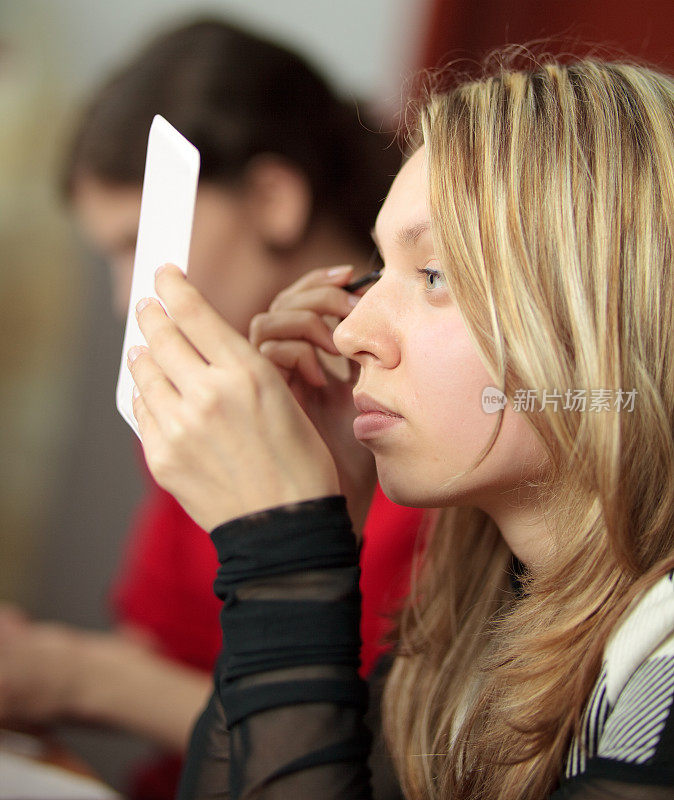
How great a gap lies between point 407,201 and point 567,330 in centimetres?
15

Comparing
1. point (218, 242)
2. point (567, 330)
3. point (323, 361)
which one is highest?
point (218, 242)

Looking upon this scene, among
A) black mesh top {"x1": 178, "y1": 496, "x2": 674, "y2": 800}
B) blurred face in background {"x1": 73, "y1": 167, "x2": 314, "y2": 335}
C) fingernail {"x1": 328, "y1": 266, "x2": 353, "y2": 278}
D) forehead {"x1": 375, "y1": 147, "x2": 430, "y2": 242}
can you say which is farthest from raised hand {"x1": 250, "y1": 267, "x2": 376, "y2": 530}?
blurred face in background {"x1": 73, "y1": 167, "x2": 314, "y2": 335}

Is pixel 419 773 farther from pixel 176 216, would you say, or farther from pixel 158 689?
pixel 158 689

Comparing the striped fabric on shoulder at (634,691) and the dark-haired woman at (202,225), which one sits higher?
the dark-haired woman at (202,225)

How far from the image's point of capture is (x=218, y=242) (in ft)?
3.68

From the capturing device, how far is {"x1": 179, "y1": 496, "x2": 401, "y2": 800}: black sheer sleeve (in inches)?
17.5

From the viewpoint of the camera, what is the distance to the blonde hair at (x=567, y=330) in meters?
0.49

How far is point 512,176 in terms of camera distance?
0.51m

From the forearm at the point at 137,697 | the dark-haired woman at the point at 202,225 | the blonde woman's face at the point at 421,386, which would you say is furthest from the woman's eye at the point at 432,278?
the forearm at the point at 137,697

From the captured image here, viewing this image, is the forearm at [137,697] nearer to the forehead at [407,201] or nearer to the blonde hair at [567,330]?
the blonde hair at [567,330]

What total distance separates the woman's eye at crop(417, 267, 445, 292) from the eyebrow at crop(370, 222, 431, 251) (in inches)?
0.8

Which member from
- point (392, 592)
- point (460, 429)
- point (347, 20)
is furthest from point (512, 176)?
point (347, 20)

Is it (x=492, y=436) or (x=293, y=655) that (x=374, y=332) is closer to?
(x=492, y=436)

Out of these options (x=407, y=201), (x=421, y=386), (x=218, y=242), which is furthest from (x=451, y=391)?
(x=218, y=242)
